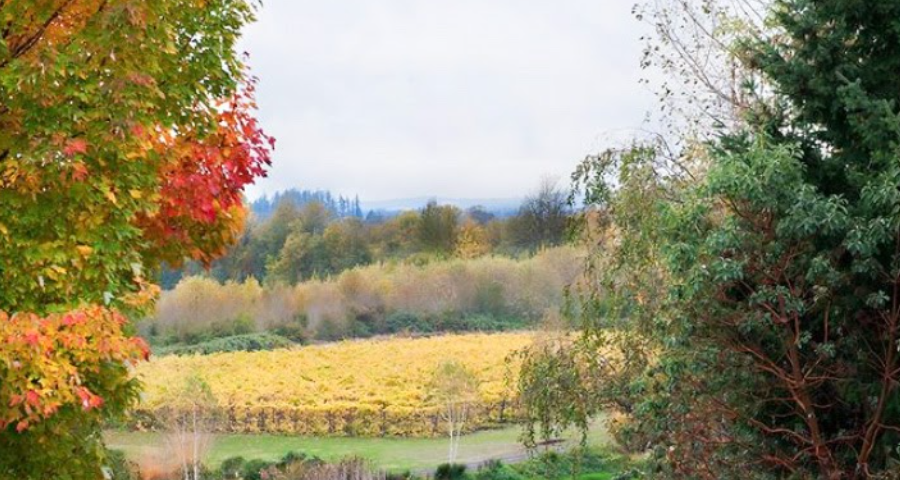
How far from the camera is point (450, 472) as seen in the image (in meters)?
14.4

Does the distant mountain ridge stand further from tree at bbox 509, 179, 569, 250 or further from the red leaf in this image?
the red leaf

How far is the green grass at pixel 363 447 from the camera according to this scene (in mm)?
15500

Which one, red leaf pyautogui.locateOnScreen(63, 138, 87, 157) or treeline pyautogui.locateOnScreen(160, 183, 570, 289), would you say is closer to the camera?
red leaf pyautogui.locateOnScreen(63, 138, 87, 157)

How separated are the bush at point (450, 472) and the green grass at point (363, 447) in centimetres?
65

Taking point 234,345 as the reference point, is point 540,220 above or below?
above

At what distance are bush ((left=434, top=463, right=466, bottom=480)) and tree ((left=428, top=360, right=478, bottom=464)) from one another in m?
1.49

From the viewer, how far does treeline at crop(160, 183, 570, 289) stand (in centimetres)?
2248

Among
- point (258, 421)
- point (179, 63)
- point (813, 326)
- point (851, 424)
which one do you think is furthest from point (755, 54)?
point (258, 421)

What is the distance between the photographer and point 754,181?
5535mm

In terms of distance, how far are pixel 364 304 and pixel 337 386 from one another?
3164mm

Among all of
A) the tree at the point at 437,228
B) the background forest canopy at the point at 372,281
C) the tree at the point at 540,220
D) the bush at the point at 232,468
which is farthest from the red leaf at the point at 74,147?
the tree at the point at 437,228

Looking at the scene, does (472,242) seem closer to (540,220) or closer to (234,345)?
(540,220)

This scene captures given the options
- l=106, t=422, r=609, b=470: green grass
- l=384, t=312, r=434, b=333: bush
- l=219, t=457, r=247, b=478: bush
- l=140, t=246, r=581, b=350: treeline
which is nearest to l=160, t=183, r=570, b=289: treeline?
l=140, t=246, r=581, b=350: treeline

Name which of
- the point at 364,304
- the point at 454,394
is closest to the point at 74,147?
the point at 454,394
